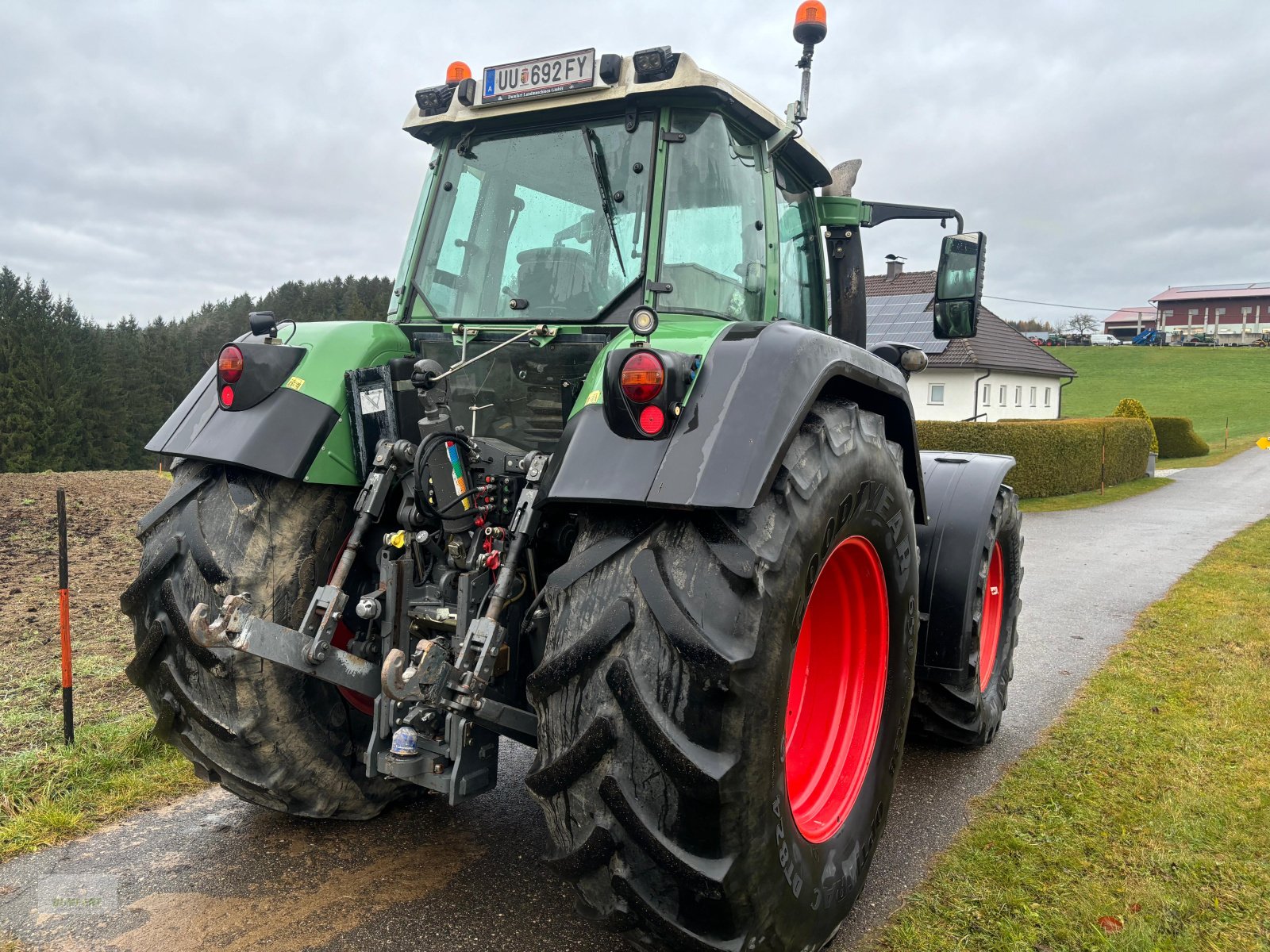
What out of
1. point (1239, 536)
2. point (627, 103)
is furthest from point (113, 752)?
point (1239, 536)

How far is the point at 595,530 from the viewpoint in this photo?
7.04ft

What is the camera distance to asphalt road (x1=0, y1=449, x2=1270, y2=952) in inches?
103

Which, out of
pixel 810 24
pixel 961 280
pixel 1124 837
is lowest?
pixel 1124 837

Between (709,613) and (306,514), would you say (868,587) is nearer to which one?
(709,613)

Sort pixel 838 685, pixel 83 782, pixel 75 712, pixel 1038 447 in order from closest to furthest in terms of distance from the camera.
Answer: pixel 838 685, pixel 83 782, pixel 75 712, pixel 1038 447

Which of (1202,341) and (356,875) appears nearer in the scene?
(356,875)

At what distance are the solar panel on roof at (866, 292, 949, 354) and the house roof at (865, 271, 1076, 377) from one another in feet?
0.08

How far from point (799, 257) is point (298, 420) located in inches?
85.0

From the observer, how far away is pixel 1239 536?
12.8 m

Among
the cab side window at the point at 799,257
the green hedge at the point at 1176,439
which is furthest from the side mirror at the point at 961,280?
the green hedge at the point at 1176,439

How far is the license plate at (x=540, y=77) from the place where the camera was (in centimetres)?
298

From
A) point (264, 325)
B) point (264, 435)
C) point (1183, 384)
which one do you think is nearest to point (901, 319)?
point (264, 325)

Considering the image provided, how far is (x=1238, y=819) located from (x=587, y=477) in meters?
3.15

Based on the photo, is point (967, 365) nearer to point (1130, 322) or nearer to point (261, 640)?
point (261, 640)
